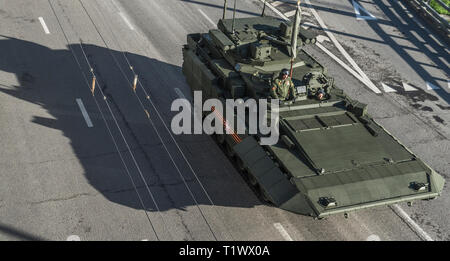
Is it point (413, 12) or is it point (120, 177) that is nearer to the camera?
point (120, 177)

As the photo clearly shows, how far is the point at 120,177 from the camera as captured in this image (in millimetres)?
17125

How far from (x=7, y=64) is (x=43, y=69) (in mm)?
1559

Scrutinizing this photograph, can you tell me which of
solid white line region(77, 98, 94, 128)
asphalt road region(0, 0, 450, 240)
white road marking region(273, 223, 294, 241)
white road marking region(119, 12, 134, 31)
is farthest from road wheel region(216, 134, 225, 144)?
white road marking region(119, 12, 134, 31)

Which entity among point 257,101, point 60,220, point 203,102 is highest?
point 257,101

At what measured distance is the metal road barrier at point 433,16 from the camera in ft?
94.2

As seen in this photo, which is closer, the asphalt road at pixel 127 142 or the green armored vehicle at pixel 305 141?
the green armored vehicle at pixel 305 141

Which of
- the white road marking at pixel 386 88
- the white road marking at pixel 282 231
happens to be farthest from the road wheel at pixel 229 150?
the white road marking at pixel 386 88

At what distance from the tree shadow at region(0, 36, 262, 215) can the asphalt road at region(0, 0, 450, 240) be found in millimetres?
45

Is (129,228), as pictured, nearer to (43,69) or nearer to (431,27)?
(43,69)

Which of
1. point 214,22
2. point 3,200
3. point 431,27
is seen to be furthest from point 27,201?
point 431,27

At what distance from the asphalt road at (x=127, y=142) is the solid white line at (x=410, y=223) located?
22cm

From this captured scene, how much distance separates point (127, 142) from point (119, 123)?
4.52 ft

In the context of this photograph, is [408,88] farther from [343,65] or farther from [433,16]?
[433,16]

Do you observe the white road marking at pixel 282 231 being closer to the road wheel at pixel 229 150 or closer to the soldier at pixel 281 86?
the road wheel at pixel 229 150
